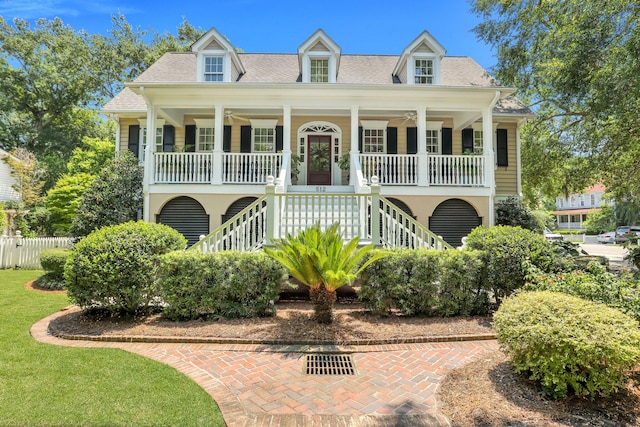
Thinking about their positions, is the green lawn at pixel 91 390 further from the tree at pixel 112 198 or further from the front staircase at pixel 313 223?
the tree at pixel 112 198

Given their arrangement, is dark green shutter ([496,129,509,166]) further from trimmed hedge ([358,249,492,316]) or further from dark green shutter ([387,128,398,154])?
trimmed hedge ([358,249,492,316])

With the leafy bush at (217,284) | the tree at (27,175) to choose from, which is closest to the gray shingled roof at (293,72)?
the leafy bush at (217,284)

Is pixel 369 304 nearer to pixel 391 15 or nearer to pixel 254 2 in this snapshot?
pixel 254 2

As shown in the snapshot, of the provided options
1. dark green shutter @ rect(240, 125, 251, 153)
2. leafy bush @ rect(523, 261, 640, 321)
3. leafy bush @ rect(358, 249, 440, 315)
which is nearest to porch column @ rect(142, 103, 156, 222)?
dark green shutter @ rect(240, 125, 251, 153)

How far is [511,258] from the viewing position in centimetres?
618

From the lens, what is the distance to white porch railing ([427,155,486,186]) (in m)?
11.0

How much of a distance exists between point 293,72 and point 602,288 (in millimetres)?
12779

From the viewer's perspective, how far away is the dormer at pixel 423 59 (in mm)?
12102

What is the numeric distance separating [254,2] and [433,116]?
797 centimetres

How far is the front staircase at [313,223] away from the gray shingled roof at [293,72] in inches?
289

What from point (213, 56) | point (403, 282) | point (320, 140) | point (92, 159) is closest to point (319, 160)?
point (320, 140)

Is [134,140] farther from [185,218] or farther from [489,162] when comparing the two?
[489,162]

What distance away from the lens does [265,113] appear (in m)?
12.8

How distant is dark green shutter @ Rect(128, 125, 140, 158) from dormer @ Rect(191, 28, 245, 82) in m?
3.71
